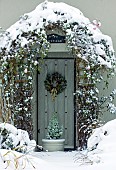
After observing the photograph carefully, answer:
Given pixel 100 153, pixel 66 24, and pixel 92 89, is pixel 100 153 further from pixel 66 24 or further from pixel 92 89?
pixel 66 24

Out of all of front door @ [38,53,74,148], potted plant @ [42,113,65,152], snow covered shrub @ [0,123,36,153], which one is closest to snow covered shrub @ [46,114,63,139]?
potted plant @ [42,113,65,152]

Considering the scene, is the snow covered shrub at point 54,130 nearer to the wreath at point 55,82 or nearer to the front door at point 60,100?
the front door at point 60,100

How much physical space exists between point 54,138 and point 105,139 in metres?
2.98

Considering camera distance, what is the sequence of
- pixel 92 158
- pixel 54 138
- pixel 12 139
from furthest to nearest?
pixel 54 138 → pixel 12 139 → pixel 92 158

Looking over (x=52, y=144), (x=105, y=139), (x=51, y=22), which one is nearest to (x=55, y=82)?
(x=52, y=144)

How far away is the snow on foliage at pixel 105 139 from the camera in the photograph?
6551 millimetres

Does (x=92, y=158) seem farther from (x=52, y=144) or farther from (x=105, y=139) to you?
(x=52, y=144)

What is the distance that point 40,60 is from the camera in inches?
361

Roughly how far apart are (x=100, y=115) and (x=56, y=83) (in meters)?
1.54

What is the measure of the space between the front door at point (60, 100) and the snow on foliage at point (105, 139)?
3021 mm

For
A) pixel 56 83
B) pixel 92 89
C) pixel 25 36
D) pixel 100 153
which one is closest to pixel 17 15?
pixel 25 36

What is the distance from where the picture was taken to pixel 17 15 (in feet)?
32.7

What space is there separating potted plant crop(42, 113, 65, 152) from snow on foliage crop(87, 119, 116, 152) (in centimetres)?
231

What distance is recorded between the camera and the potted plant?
9578mm
